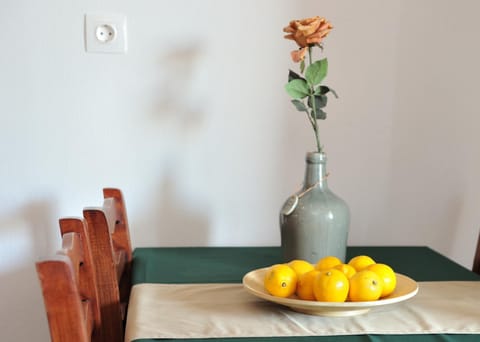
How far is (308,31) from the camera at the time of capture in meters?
1.25

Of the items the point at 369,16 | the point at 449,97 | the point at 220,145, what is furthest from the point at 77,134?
the point at 449,97

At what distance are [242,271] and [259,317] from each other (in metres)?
0.34

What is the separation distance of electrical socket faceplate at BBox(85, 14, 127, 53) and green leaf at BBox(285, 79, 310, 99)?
0.52 metres

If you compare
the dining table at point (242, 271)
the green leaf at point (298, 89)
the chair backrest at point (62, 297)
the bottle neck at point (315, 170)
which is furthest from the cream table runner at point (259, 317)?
the green leaf at point (298, 89)

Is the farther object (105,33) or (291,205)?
(105,33)

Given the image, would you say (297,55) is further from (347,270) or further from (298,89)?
(347,270)

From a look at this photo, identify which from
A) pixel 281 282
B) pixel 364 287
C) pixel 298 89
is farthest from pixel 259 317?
pixel 298 89

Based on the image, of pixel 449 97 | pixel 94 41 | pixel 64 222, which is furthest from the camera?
pixel 449 97

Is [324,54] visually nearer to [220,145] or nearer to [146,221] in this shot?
[220,145]

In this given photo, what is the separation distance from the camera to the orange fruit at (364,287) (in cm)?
99

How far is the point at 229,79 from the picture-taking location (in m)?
1.63

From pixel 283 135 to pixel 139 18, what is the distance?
1.59ft

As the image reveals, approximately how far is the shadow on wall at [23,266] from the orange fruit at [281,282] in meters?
0.79

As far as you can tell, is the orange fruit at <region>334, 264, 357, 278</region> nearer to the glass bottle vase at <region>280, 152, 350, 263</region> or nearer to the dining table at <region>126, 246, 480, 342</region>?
the dining table at <region>126, 246, 480, 342</region>
